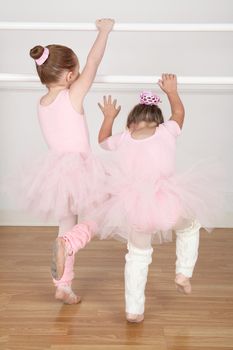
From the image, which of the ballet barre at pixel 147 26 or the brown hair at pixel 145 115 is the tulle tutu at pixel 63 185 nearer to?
the brown hair at pixel 145 115

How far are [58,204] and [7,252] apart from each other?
99 centimetres

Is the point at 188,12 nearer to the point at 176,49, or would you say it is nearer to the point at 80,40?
the point at 176,49

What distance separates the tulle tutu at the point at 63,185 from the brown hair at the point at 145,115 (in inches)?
7.8

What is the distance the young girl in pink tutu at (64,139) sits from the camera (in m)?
2.31

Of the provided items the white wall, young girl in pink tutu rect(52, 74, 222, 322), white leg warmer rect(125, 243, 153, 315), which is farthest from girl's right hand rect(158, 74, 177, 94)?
the white wall

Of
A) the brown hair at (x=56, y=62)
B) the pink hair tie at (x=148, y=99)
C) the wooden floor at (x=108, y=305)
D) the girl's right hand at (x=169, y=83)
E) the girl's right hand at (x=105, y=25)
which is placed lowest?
the wooden floor at (x=108, y=305)

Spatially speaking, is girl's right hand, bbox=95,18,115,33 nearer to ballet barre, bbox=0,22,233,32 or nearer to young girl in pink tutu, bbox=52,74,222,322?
ballet barre, bbox=0,22,233,32

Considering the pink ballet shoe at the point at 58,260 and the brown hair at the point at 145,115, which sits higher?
the brown hair at the point at 145,115

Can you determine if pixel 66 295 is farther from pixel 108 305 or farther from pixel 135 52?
pixel 135 52

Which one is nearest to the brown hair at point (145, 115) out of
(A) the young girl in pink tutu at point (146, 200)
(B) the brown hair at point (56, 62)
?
(A) the young girl in pink tutu at point (146, 200)

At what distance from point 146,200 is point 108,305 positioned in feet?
1.76

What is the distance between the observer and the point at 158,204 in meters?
2.23

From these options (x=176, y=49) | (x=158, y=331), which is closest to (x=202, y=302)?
(x=158, y=331)

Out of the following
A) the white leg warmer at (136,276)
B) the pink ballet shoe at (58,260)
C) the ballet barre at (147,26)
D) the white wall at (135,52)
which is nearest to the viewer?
the pink ballet shoe at (58,260)
